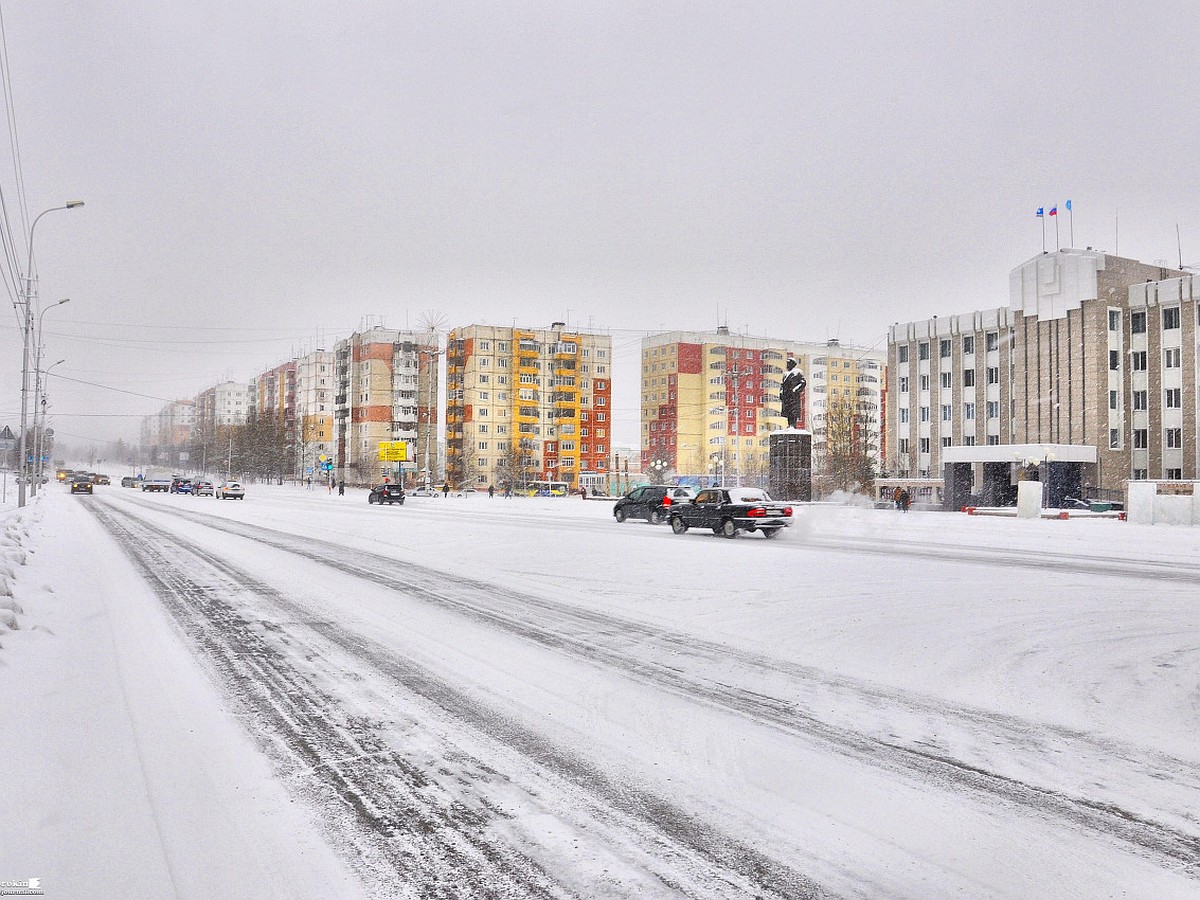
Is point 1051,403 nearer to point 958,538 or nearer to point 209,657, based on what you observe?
point 958,538

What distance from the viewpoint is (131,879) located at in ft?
11.3

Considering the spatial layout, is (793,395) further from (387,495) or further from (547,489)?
(547,489)

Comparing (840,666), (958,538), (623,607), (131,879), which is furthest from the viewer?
(958,538)

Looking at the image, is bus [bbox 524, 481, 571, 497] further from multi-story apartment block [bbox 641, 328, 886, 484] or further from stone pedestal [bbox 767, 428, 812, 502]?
stone pedestal [bbox 767, 428, 812, 502]

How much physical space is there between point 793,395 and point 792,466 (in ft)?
13.0

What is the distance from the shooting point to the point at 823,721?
5.81 meters

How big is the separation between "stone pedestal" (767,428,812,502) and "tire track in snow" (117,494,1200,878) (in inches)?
1165

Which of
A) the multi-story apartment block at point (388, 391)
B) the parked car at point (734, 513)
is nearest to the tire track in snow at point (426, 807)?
the parked car at point (734, 513)

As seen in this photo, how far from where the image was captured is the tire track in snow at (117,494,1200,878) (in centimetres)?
407

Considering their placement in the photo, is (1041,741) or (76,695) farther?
(76,695)

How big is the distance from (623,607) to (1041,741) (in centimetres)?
600

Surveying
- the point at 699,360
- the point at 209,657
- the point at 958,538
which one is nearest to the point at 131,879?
the point at 209,657

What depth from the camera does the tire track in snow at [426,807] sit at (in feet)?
11.4

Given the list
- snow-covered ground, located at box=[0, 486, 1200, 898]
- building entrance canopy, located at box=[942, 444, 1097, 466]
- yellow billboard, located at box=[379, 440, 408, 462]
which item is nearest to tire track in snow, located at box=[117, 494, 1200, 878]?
snow-covered ground, located at box=[0, 486, 1200, 898]
